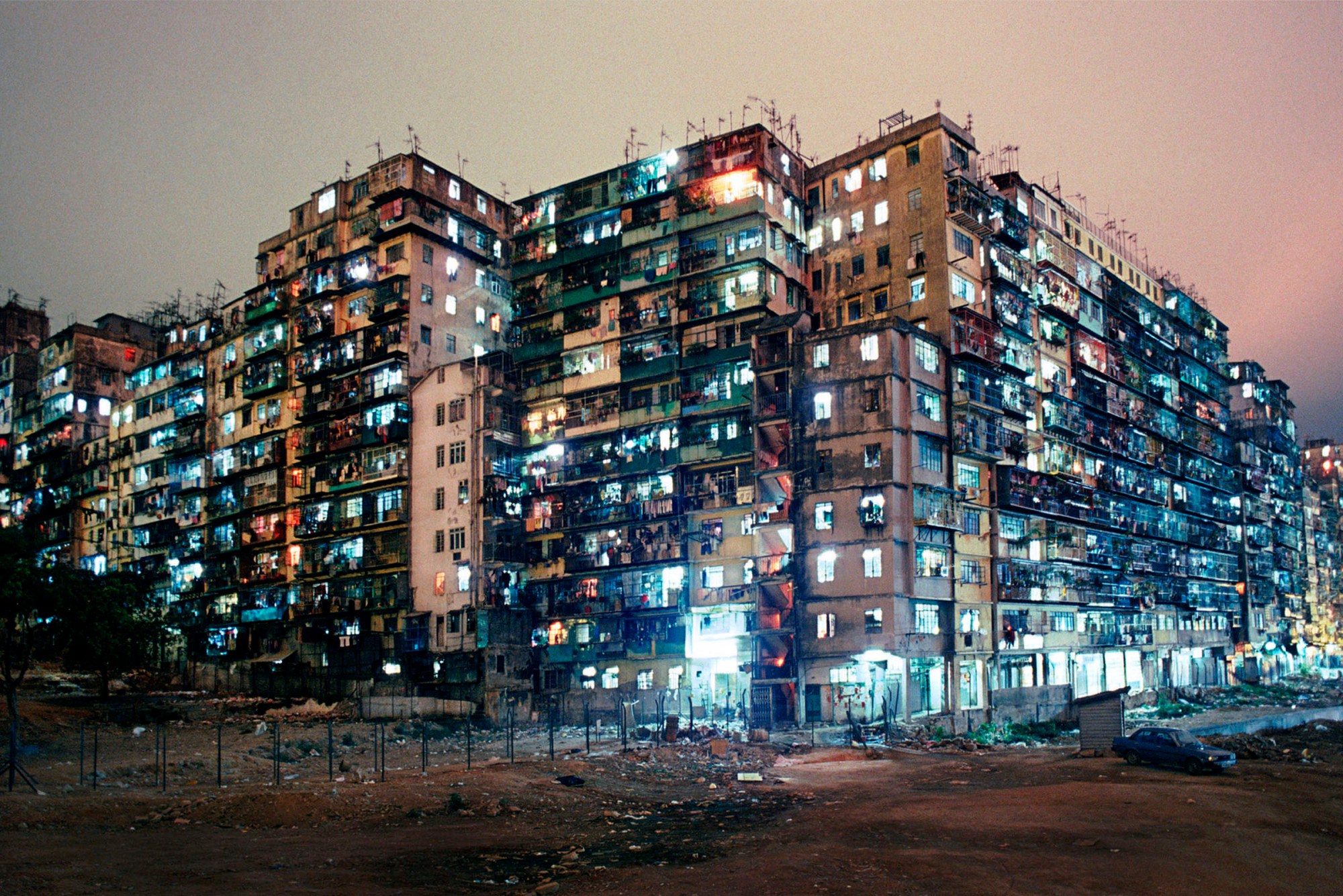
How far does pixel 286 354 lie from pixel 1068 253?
237 feet

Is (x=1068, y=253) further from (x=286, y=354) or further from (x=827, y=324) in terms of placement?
(x=286, y=354)

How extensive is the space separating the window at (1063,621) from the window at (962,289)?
87.6 feet

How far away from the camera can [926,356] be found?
72.8 metres

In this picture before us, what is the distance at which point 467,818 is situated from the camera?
33750 mm

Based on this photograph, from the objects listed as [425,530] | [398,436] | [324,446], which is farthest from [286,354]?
[425,530]

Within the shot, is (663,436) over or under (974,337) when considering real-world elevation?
under

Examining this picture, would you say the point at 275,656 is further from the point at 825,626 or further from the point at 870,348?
the point at 870,348

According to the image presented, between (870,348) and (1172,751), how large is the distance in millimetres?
34243

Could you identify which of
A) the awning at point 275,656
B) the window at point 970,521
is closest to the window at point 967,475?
the window at point 970,521

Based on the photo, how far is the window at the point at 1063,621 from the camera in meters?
83.9

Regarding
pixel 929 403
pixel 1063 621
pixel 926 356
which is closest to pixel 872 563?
pixel 929 403

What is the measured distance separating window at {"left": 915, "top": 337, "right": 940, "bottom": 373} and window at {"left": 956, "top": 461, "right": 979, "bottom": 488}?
23.6ft

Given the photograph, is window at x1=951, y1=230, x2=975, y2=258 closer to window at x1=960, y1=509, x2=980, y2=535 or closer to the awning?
window at x1=960, y1=509, x2=980, y2=535

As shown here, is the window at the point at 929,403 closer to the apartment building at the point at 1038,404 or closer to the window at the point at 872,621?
the apartment building at the point at 1038,404
